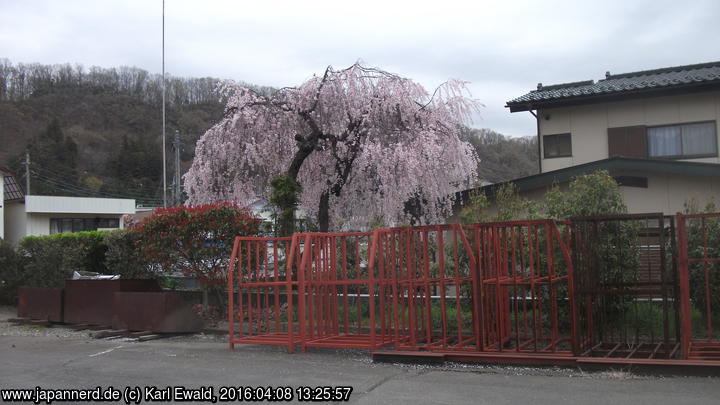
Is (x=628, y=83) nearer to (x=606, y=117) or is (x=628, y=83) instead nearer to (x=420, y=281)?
(x=606, y=117)

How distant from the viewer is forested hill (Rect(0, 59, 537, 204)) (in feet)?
214

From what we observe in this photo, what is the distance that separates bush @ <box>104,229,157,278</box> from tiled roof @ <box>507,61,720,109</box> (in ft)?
38.2

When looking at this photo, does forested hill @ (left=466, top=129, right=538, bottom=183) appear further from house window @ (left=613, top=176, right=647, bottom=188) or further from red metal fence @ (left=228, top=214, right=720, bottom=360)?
red metal fence @ (left=228, top=214, right=720, bottom=360)

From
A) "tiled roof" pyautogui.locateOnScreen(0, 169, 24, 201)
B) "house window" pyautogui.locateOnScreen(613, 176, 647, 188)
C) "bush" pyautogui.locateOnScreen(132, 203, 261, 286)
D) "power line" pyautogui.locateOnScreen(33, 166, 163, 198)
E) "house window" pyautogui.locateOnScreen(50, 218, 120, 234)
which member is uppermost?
"power line" pyautogui.locateOnScreen(33, 166, 163, 198)

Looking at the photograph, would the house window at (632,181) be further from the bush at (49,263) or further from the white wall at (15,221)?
the white wall at (15,221)

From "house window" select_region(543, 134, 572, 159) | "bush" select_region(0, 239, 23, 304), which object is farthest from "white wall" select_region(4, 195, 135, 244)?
"house window" select_region(543, 134, 572, 159)

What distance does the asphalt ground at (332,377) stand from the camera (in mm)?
7680

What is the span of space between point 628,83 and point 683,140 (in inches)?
96.6

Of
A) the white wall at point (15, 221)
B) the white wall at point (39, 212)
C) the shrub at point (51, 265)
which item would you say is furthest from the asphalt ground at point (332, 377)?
the white wall at point (15, 221)

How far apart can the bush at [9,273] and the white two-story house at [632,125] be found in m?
13.7

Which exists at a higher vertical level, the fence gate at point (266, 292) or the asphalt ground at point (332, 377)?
the fence gate at point (266, 292)

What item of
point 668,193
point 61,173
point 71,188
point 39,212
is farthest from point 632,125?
point 61,173

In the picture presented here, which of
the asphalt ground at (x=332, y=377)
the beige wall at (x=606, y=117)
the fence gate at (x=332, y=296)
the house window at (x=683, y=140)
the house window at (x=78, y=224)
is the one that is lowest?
the asphalt ground at (x=332, y=377)

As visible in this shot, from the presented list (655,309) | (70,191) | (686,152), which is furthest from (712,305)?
(70,191)
